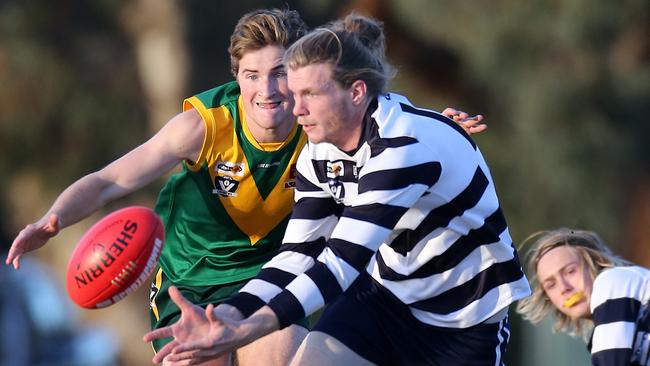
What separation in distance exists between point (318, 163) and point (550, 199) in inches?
346

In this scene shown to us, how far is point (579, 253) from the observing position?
5641 millimetres

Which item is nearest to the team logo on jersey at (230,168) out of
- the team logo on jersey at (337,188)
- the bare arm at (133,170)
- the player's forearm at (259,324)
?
the bare arm at (133,170)

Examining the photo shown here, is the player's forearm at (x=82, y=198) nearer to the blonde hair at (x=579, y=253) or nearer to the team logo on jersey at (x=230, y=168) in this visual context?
the team logo on jersey at (x=230, y=168)

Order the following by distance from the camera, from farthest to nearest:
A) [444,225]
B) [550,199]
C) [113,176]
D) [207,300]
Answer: [550,199] → [207,300] → [113,176] → [444,225]

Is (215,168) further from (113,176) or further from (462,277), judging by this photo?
(462,277)

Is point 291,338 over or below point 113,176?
below

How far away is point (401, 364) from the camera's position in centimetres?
477

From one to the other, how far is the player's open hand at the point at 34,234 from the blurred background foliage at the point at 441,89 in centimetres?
590

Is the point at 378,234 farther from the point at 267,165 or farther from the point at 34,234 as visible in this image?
the point at 34,234

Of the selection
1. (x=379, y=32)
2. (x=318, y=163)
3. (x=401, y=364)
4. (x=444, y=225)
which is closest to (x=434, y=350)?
(x=401, y=364)

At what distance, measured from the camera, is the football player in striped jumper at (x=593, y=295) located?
205 inches

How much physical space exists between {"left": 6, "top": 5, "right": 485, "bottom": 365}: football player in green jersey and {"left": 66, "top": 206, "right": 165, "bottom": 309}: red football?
307mm

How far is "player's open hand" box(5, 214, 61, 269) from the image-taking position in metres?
4.95

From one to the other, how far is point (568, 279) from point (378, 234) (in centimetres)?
163
